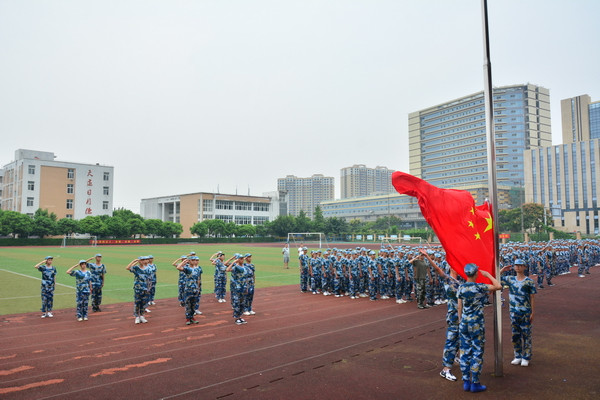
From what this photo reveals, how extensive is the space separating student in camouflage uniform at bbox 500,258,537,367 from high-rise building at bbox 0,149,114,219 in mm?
85997

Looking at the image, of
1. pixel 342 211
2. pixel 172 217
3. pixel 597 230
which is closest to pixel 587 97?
pixel 597 230

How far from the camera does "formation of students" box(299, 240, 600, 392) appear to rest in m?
6.08

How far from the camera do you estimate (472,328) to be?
6.02 metres

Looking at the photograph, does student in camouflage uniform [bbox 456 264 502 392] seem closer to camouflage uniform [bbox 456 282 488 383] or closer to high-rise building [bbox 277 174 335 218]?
camouflage uniform [bbox 456 282 488 383]

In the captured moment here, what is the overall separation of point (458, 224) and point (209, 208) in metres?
92.2

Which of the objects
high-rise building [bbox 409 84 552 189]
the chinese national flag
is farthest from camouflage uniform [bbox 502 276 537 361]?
high-rise building [bbox 409 84 552 189]

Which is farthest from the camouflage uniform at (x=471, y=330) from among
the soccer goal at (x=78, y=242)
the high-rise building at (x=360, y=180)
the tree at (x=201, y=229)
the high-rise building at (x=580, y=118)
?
the high-rise building at (x=360, y=180)

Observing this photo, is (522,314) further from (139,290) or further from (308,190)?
(308,190)

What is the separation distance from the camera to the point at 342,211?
13788 cm

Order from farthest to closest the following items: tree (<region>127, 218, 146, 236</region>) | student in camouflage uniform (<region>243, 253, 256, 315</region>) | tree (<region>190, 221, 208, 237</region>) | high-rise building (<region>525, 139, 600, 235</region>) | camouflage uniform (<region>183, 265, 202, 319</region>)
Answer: high-rise building (<region>525, 139, 600, 235</region>), tree (<region>190, 221, 208, 237</region>), tree (<region>127, 218, 146, 236</region>), student in camouflage uniform (<region>243, 253, 256, 315</region>), camouflage uniform (<region>183, 265, 202, 319</region>)

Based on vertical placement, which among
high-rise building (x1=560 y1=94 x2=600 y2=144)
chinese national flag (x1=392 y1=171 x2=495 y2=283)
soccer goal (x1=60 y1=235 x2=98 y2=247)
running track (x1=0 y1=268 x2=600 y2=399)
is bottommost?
running track (x1=0 y1=268 x2=600 y2=399)

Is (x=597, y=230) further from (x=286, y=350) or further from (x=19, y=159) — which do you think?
(x=19, y=159)

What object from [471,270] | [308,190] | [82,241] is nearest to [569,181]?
[82,241]

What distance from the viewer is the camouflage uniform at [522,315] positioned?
702 centimetres
